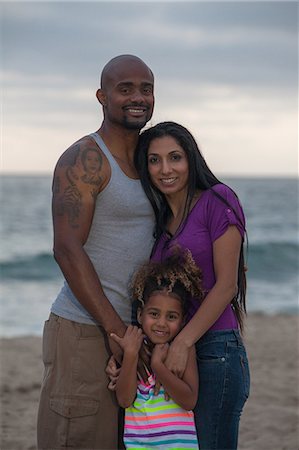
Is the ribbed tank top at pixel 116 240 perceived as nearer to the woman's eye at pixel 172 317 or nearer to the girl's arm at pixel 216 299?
the woman's eye at pixel 172 317

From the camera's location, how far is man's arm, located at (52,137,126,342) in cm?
346

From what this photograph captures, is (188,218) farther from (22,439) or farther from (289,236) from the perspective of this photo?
(289,236)

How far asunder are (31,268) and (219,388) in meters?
17.0

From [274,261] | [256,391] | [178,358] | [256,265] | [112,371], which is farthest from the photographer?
[274,261]

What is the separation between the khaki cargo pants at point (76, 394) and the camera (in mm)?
3586

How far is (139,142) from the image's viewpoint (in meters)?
3.81

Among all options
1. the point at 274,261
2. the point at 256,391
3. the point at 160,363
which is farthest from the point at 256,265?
the point at 160,363

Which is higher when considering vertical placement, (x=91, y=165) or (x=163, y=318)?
(x=91, y=165)

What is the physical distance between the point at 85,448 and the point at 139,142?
1.57 m

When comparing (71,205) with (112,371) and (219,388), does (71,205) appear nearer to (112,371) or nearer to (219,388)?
(112,371)

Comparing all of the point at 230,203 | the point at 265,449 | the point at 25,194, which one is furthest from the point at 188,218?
the point at 25,194

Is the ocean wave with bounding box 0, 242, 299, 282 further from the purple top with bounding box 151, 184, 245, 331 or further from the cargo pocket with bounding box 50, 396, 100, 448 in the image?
the purple top with bounding box 151, 184, 245, 331

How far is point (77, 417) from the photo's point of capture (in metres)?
3.58

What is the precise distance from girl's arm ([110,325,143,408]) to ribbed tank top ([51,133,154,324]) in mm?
214
